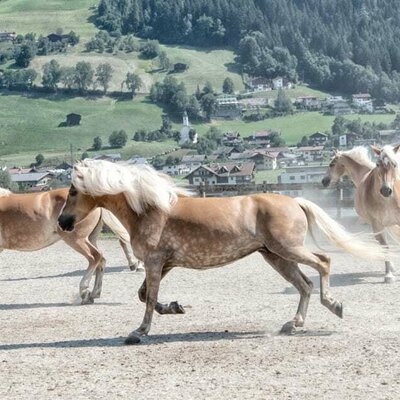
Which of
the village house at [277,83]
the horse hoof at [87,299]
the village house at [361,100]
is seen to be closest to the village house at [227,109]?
the village house at [361,100]

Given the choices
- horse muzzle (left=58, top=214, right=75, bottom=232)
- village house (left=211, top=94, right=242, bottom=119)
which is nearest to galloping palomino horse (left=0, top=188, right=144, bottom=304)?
horse muzzle (left=58, top=214, right=75, bottom=232)

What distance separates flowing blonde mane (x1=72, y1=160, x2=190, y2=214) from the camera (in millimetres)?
8906

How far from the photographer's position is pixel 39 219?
480 inches

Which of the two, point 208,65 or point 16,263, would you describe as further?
point 208,65

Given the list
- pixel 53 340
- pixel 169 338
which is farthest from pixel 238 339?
pixel 53 340

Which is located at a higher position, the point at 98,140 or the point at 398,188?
the point at 398,188

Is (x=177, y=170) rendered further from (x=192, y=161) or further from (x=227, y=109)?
(x=227, y=109)

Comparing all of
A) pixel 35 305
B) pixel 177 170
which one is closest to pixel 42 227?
pixel 35 305

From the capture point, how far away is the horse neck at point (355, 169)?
1499 centimetres

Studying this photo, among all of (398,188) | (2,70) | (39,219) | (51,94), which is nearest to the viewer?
(39,219)

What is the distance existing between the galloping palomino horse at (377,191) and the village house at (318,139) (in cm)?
8848

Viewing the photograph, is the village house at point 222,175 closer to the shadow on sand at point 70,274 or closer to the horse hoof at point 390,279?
the shadow on sand at point 70,274

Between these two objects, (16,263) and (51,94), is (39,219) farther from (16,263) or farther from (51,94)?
(51,94)

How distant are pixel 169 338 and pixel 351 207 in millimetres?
15878
